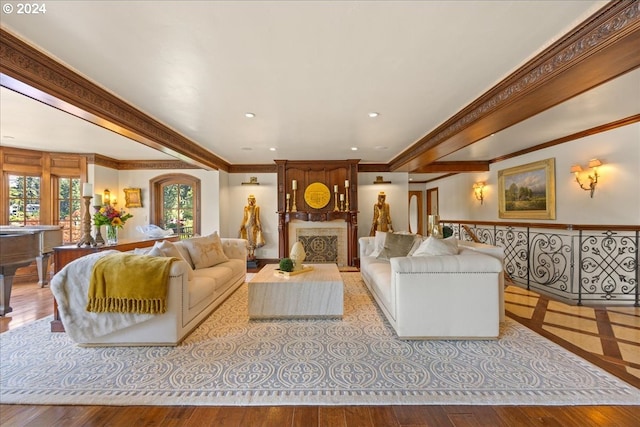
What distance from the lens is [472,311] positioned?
252 cm

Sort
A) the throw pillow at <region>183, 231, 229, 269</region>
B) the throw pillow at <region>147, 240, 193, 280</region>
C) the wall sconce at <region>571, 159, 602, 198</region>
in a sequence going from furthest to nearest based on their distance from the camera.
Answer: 1. the wall sconce at <region>571, 159, 602, 198</region>
2. the throw pillow at <region>183, 231, 229, 269</region>
3. the throw pillow at <region>147, 240, 193, 280</region>

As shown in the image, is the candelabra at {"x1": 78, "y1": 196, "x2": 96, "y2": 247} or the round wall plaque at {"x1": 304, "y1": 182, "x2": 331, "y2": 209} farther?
the round wall plaque at {"x1": 304, "y1": 182, "x2": 331, "y2": 209}

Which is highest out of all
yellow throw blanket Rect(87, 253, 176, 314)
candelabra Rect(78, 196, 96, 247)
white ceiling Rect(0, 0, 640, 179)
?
white ceiling Rect(0, 0, 640, 179)

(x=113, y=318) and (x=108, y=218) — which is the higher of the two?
(x=108, y=218)

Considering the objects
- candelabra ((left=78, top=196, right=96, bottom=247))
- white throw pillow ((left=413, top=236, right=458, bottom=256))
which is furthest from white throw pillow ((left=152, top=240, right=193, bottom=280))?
white throw pillow ((left=413, top=236, right=458, bottom=256))

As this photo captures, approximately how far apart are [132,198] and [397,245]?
6.09 m

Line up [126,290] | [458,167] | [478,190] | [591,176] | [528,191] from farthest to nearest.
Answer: [478,190] → [458,167] → [528,191] → [591,176] → [126,290]

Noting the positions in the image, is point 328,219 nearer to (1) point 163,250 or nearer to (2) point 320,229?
(2) point 320,229

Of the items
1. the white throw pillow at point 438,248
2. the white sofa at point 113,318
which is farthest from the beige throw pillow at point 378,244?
the white sofa at point 113,318

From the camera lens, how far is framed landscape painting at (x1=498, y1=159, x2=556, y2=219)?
5035 mm

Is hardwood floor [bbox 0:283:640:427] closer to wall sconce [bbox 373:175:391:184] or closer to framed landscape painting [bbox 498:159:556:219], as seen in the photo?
framed landscape painting [bbox 498:159:556:219]

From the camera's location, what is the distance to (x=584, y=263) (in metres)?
4.31

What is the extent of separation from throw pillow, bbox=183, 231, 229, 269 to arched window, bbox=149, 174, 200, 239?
258 centimetres

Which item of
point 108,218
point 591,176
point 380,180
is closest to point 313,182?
point 380,180
